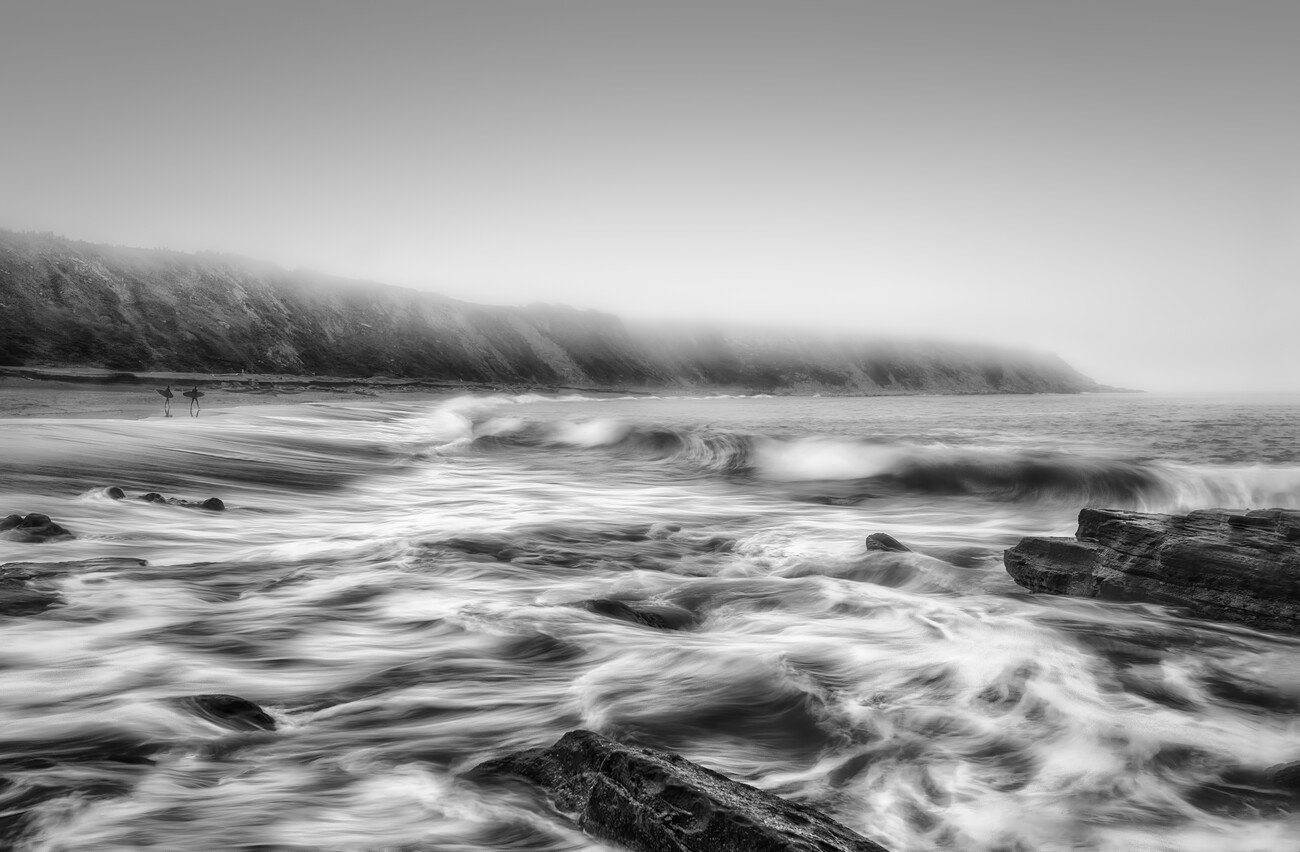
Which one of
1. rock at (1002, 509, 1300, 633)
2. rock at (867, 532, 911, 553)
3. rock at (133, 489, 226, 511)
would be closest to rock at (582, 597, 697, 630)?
rock at (867, 532, 911, 553)

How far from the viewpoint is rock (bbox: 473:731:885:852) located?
2.59 meters

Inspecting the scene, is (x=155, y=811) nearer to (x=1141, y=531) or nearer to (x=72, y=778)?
(x=72, y=778)

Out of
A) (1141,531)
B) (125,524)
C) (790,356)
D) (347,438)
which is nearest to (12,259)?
(347,438)

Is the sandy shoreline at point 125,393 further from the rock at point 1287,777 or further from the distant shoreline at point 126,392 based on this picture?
the rock at point 1287,777

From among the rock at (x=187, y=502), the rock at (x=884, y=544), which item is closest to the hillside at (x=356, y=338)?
the rock at (x=187, y=502)

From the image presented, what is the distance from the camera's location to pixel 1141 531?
730 cm

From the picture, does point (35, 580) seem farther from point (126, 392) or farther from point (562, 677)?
point (126, 392)

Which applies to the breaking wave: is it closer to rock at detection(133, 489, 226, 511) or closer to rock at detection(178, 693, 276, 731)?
rock at detection(133, 489, 226, 511)

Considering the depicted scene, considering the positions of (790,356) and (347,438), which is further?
(790,356)

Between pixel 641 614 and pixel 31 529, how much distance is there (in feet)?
20.6

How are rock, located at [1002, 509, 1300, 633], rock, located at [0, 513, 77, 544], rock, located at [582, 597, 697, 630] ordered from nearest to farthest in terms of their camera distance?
rock, located at [1002, 509, 1300, 633], rock, located at [582, 597, 697, 630], rock, located at [0, 513, 77, 544]

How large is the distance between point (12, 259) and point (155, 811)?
73283mm

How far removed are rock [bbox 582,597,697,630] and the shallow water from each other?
38mm

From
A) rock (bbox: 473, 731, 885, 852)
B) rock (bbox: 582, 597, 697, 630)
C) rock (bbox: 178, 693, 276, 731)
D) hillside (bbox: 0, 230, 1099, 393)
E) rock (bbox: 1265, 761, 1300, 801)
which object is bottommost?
rock (bbox: 582, 597, 697, 630)
